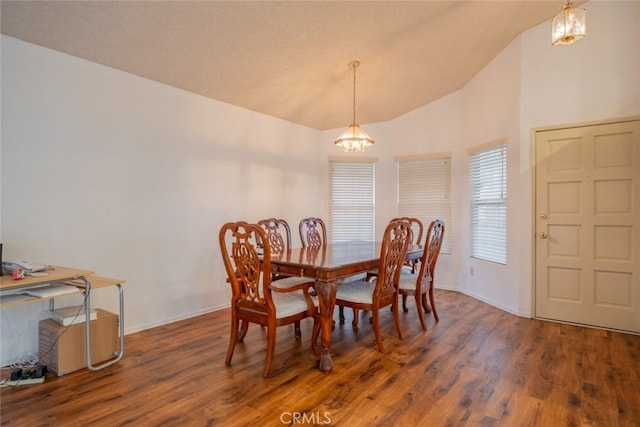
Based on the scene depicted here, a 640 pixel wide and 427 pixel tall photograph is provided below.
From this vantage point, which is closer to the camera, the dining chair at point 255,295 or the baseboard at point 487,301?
the dining chair at point 255,295

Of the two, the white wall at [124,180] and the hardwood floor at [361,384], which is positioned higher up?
the white wall at [124,180]

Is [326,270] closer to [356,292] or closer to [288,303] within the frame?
[288,303]

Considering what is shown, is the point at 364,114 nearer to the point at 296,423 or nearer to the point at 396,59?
the point at 396,59

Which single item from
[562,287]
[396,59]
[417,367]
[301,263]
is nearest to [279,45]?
[396,59]

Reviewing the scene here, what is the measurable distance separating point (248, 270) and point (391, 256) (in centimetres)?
116

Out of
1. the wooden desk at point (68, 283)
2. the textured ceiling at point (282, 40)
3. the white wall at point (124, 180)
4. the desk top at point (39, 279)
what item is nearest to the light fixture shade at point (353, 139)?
the textured ceiling at point (282, 40)

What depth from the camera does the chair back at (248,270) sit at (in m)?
2.36

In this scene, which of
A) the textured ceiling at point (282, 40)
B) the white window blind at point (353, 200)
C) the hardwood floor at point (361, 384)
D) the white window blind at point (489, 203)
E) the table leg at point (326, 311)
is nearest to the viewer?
the hardwood floor at point (361, 384)

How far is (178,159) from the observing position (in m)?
3.68

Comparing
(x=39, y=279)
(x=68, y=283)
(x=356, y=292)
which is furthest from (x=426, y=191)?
(x=39, y=279)

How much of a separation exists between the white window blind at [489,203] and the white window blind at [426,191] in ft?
1.42

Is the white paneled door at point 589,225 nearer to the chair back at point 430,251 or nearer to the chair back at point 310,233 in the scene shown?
the chair back at point 430,251

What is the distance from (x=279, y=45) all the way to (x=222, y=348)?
2.71m

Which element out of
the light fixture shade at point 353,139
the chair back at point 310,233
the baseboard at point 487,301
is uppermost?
the light fixture shade at point 353,139
